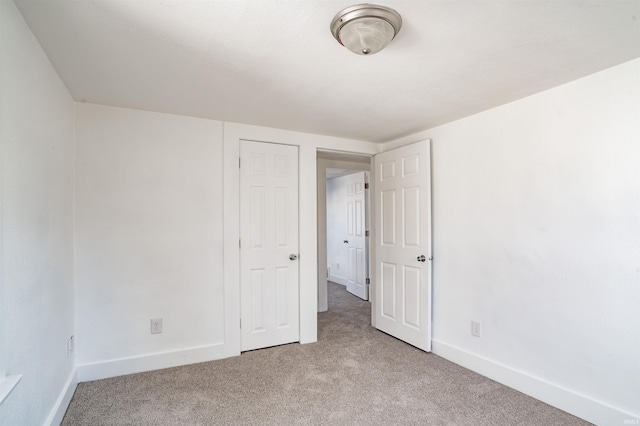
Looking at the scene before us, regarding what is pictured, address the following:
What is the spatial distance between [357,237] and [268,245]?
2.64m

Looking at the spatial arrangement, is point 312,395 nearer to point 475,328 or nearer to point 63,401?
point 475,328

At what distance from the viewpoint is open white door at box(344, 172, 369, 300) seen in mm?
5250

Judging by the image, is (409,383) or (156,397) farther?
(409,383)

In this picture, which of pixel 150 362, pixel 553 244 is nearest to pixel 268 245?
pixel 150 362

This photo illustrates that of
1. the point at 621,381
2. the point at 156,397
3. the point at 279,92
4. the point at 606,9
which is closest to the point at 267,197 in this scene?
the point at 279,92

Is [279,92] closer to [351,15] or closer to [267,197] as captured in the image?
[351,15]

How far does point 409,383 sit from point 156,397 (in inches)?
75.2

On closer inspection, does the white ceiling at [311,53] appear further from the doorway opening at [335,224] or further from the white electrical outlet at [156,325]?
the white electrical outlet at [156,325]

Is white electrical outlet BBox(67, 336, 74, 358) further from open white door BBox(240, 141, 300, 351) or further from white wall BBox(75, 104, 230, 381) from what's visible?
open white door BBox(240, 141, 300, 351)

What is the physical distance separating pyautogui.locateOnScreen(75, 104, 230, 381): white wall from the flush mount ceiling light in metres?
1.82

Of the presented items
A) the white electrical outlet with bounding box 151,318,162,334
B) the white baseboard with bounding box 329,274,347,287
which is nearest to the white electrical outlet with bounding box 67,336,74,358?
the white electrical outlet with bounding box 151,318,162,334

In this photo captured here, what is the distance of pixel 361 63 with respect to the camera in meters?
1.84

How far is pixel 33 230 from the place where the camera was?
63.3 inches

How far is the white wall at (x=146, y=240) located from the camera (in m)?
2.48
